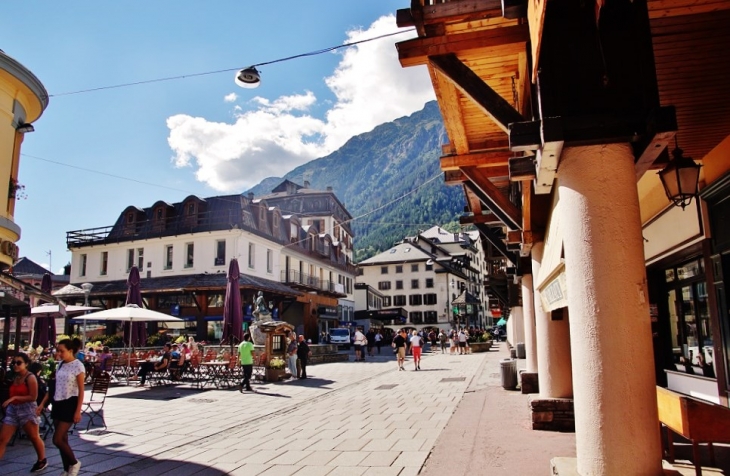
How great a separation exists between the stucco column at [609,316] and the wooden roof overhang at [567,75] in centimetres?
23

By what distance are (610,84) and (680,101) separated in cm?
304

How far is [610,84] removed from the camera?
3777mm

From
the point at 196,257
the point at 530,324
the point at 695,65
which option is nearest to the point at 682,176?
the point at 695,65

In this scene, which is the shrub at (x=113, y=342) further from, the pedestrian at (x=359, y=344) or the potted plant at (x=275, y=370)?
the potted plant at (x=275, y=370)

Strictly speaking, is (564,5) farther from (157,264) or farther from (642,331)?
(157,264)

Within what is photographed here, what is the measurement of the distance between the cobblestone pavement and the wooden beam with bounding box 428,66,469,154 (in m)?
4.23

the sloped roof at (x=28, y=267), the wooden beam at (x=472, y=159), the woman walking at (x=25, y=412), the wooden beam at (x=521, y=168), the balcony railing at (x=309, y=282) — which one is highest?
Result: the sloped roof at (x=28, y=267)

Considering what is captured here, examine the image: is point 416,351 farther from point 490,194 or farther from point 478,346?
point 478,346

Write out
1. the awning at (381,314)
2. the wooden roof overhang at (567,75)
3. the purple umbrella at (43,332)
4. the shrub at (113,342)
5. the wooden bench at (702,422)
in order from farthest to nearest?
the awning at (381,314) → the shrub at (113,342) → the purple umbrella at (43,332) → the wooden bench at (702,422) → the wooden roof overhang at (567,75)

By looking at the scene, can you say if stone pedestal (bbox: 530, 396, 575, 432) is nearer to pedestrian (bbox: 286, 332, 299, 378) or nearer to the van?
pedestrian (bbox: 286, 332, 299, 378)

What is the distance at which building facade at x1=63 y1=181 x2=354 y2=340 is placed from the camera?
3322 centimetres

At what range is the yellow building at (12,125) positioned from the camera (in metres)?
11.4

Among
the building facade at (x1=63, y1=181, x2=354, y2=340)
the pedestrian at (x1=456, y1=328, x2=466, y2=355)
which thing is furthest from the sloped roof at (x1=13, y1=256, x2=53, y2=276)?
the pedestrian at (x1=456, y1=328, x2=466, y2=355)

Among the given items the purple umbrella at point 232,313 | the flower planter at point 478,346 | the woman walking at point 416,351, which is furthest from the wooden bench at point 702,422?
the flower planter at point 478,346
